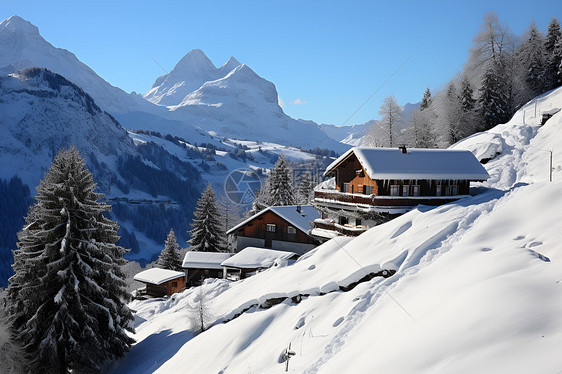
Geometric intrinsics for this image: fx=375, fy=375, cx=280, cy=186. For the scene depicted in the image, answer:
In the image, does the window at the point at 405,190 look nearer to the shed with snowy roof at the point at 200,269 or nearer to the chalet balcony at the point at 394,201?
the chalet balcony at the point at 394,201

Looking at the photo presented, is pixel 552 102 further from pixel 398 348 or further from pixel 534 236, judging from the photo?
pixel 398 348

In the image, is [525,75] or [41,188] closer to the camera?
[41,188]

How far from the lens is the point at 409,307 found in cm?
1158

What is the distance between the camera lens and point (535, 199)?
56.1 feet

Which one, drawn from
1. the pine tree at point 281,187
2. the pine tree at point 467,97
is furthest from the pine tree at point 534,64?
the pine tree at point 281,187

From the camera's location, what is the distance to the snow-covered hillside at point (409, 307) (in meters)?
8.30

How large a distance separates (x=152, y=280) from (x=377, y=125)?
4269 centimetres

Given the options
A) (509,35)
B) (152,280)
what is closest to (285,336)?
(152,280)

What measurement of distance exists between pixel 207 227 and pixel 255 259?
1601 centimetres

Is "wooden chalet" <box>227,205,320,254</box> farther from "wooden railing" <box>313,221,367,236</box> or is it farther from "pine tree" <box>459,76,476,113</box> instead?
"pine tree" <box>459,76,476,113</box>

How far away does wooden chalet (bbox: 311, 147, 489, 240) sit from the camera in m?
25.5

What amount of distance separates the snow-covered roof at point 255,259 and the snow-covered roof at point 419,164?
11522 mm

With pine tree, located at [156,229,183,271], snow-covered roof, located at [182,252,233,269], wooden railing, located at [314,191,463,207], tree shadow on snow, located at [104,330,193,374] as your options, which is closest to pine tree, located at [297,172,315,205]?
pine tree, located at [156,229,183,271]

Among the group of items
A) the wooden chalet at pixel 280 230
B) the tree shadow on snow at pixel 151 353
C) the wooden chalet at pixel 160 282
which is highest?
the wooden chalet at pixel 280 230
